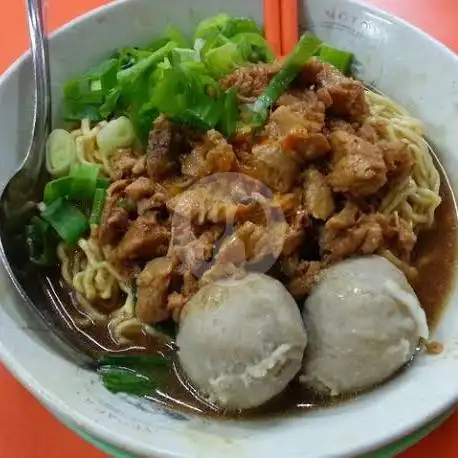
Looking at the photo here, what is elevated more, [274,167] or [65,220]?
[274,167]

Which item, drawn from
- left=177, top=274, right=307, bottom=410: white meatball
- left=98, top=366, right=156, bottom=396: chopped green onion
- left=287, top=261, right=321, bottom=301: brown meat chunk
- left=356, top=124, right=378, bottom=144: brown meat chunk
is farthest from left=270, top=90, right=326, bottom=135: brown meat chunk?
left=98, top=366, right=156, bottom=396: chopped green onion

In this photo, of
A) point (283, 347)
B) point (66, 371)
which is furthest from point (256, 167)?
point (66, 371)

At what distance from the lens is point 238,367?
1.33 metres

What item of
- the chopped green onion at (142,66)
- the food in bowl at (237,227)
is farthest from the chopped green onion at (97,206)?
the chopped green onion at (142,66)

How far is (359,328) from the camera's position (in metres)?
1.37

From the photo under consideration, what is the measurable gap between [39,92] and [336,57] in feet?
2.84

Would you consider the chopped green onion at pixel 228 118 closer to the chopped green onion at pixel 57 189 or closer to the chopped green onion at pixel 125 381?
the chopped green onion at pixel 57 189

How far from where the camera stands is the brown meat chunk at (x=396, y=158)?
5.45ft

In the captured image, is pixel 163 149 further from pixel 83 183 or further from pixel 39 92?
pixel 39 92

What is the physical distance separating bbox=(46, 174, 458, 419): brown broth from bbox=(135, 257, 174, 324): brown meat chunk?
0.12 m

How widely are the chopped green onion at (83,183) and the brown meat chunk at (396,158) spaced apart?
0.72m

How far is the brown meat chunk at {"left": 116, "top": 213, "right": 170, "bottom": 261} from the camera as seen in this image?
1.58 m

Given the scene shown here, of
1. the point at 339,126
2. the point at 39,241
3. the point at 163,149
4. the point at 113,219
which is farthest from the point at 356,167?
the point at 39,241

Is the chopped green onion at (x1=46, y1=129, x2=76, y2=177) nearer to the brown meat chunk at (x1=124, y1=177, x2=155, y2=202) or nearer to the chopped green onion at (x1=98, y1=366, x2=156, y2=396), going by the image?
the brown meat chunk at (x1=124, y1=177, x2=155, y2=202)
